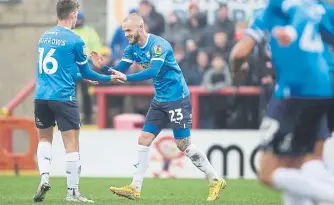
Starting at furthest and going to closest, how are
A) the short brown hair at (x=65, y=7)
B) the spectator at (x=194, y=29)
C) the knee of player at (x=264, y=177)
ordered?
the spectator at (x=194, y=29) < the short brown hair at (x=65, y=7) < the knee of player at (x=264, y=177)

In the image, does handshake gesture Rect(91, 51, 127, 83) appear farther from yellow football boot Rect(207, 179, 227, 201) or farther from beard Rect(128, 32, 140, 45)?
yellow football boot Rect(207, 179, 227, 201)

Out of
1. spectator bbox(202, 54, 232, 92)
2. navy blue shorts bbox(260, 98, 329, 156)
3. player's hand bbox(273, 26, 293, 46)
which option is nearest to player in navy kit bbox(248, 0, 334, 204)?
navy blue shorts bbox(260, 98, 329, 156)

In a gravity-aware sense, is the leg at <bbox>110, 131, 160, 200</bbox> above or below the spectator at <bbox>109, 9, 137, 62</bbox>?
below

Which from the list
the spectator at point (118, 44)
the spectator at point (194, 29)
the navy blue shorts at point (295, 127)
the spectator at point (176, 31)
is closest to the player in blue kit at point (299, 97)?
the navy blue shorts at point (295, 127)

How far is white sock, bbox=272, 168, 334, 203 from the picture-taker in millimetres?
7727

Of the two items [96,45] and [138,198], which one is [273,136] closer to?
[138,198]

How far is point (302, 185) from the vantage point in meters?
7.80

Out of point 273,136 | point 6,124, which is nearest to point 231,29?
point 6,124

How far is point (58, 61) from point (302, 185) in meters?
4.24

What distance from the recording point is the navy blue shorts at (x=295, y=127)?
802 centimetres

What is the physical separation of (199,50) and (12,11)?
15.4 feet

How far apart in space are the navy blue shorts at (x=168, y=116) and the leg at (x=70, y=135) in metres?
1.29

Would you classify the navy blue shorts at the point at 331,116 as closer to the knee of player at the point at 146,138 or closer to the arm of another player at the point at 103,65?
the arm of another player at the point at 103,65

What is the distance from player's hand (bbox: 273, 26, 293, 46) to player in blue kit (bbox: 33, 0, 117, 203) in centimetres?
388
